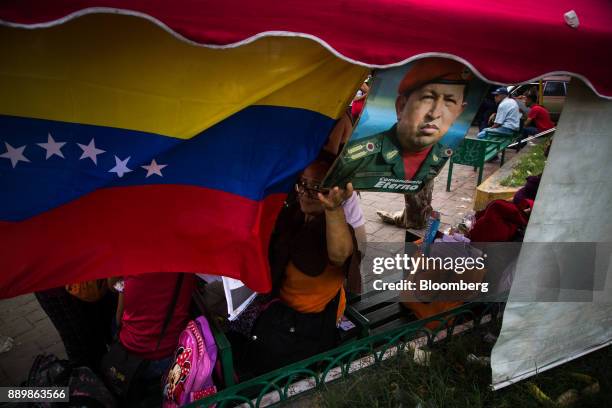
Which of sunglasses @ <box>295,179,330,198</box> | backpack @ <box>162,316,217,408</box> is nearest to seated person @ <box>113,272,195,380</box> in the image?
backpack @ <box>162,316,217,408</box>

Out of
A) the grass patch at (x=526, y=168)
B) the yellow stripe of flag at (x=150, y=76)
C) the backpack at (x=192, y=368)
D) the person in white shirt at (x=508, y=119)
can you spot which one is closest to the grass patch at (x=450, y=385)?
the backpack at (x=192, y=368)

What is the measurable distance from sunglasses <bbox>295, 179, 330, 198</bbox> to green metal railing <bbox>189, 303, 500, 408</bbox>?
105 cm

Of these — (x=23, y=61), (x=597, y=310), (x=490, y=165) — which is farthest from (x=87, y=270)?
(x=490, y=165)

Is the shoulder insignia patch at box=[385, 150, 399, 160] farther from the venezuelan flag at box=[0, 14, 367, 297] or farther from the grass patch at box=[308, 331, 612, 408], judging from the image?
the grass patch at box=[308, 331, 612, 408]

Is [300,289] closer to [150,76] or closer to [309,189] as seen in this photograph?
[309,189]

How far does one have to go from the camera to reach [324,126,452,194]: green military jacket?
206 centimetres

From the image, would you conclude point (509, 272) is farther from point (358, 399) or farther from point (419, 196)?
point (419, 196)

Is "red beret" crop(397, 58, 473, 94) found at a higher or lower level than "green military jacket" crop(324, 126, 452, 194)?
higher

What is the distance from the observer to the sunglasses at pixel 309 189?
2256 mm

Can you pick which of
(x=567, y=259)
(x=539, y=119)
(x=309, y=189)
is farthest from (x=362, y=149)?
(x=539, y=119)

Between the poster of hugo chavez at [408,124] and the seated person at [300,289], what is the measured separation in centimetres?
44

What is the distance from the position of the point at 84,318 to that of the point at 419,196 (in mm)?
4202

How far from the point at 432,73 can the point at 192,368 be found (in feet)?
6.70
